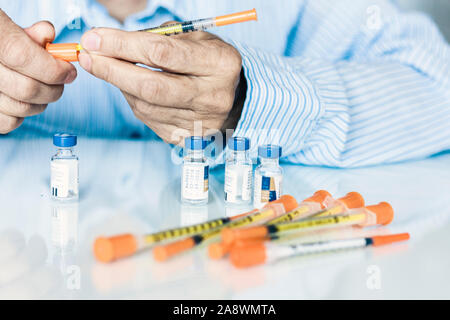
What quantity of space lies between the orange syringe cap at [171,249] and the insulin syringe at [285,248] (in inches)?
2.8

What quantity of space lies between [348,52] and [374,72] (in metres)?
0.33

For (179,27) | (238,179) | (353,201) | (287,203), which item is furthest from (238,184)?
(179,27)

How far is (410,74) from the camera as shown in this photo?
1.51 meters

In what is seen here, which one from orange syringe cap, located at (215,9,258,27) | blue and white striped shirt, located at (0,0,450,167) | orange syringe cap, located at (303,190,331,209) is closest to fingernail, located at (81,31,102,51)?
orange syringe cap, located at (215,9,258,27)

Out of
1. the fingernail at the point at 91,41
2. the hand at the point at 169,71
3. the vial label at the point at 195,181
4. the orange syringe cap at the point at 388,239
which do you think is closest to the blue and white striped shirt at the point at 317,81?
the hand at the point at 169,71

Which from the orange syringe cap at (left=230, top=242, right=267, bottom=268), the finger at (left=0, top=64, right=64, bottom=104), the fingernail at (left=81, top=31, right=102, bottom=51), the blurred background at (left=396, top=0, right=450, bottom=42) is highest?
the blurred background at (left=396, top=0, right=450, bottom=42)

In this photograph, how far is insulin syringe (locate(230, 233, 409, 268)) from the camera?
0.71m

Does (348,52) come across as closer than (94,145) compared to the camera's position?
No

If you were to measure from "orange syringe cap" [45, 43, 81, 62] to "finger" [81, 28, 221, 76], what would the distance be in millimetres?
47

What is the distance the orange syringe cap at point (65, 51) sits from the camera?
928mm

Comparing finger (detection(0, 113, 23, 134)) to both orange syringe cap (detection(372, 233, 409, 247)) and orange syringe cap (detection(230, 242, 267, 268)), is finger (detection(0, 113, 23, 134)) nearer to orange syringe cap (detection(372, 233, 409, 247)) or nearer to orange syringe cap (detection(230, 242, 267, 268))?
orange syringe cap (detection(230, 242, 267, 268))

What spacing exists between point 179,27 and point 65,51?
0.73ft
